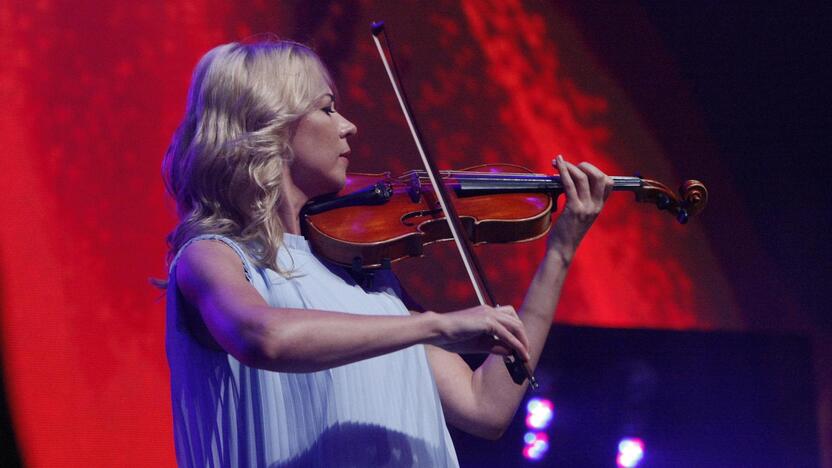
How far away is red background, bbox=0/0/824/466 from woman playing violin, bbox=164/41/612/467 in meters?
0.35

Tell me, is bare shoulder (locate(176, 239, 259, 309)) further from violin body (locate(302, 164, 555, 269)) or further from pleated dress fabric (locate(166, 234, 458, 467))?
violin body (locate(302, 164, 555, 269))

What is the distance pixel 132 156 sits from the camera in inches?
69.8

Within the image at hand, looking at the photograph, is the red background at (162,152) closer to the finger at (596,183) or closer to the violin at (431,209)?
the violin at (431,209)

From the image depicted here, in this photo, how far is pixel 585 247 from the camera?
232 cm

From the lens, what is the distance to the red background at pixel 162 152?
165 centimetres

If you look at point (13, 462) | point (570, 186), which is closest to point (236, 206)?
point (570, 186)

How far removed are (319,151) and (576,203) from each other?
1.46 feet

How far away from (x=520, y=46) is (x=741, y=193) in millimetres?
757

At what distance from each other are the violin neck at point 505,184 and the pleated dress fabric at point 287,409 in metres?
0.37

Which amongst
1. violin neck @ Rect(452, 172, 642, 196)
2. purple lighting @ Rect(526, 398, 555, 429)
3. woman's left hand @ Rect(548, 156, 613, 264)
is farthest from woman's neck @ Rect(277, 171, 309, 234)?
purple lighting @ Rect(526, 398, 555, 429)

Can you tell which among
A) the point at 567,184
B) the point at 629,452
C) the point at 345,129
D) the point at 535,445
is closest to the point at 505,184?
the point at 567,184

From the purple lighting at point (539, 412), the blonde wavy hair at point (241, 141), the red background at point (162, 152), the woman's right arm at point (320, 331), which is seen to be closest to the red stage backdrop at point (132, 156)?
the red background at point (162, 152)

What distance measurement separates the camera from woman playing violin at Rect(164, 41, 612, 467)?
3.34ft

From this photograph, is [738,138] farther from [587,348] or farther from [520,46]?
[587,348]
